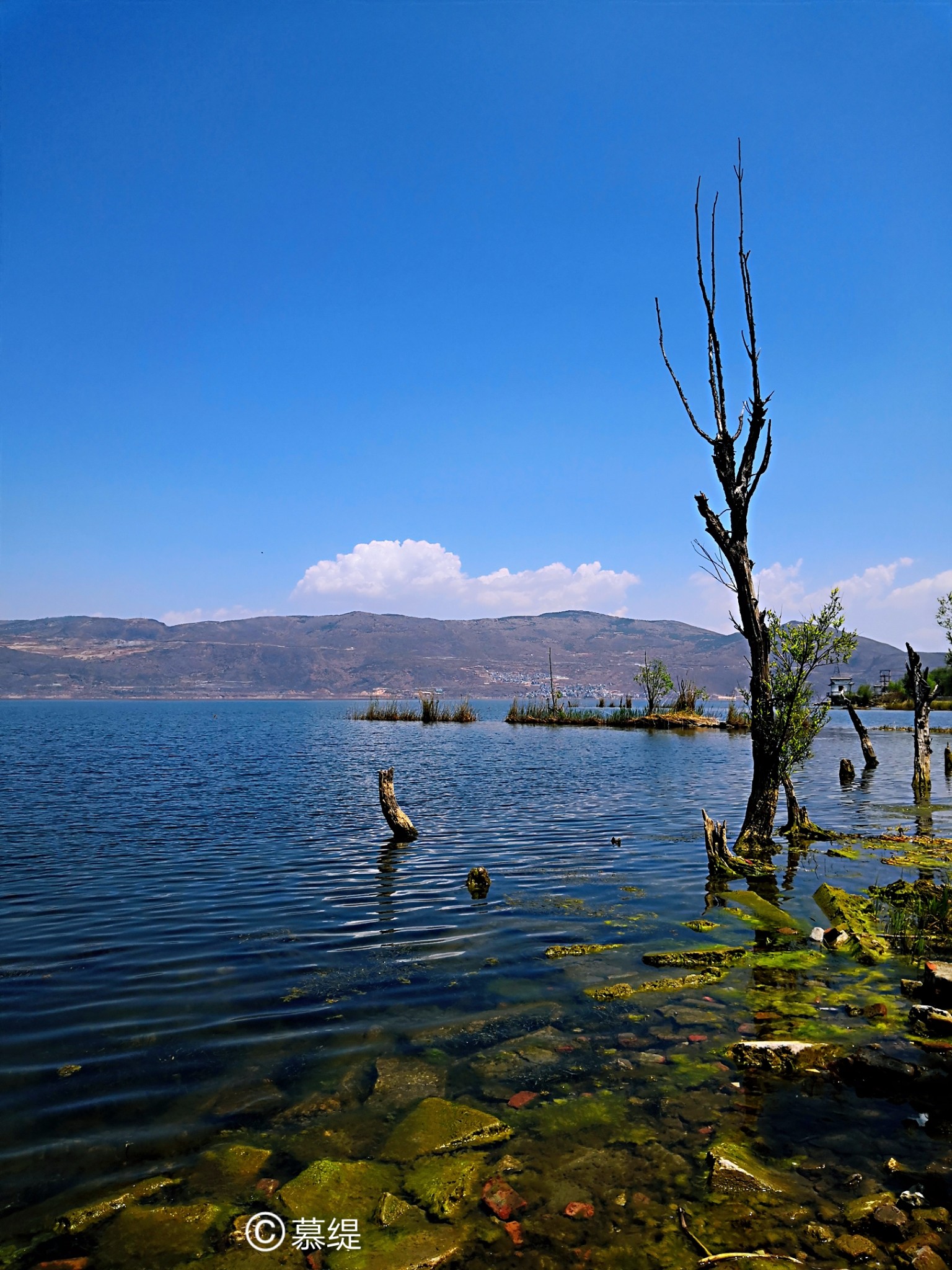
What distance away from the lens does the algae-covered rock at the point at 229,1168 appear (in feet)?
15.0

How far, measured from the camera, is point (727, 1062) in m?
6.09

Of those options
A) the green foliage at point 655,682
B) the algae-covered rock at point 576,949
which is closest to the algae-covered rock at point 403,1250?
the algae-covered rock at point 576,949

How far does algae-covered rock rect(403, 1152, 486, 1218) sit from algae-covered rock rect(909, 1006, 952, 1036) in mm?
4478

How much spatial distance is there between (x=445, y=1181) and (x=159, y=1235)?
1.76 metres

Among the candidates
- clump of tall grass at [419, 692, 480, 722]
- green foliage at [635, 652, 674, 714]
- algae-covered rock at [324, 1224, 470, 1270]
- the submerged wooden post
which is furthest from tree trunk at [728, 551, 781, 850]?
clump of tall grass at [419, 692, 480, 722]

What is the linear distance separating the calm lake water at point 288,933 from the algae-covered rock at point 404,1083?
0.81ft

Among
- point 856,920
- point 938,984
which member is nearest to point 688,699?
point 856,920

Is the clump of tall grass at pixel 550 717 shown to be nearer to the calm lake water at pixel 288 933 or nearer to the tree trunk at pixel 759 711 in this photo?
the calm lake water at pixel 288 933

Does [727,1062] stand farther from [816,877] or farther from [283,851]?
[283,851]

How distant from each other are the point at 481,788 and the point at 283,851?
39.4ft

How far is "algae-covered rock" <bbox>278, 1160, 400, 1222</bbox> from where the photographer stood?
172 inches

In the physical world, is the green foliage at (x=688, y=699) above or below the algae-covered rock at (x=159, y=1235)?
above

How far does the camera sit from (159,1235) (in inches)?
165

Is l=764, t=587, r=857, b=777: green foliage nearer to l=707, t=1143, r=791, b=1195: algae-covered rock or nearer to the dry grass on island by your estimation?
l=707, t=1143, r=791, b=1195: algae-covered rock
